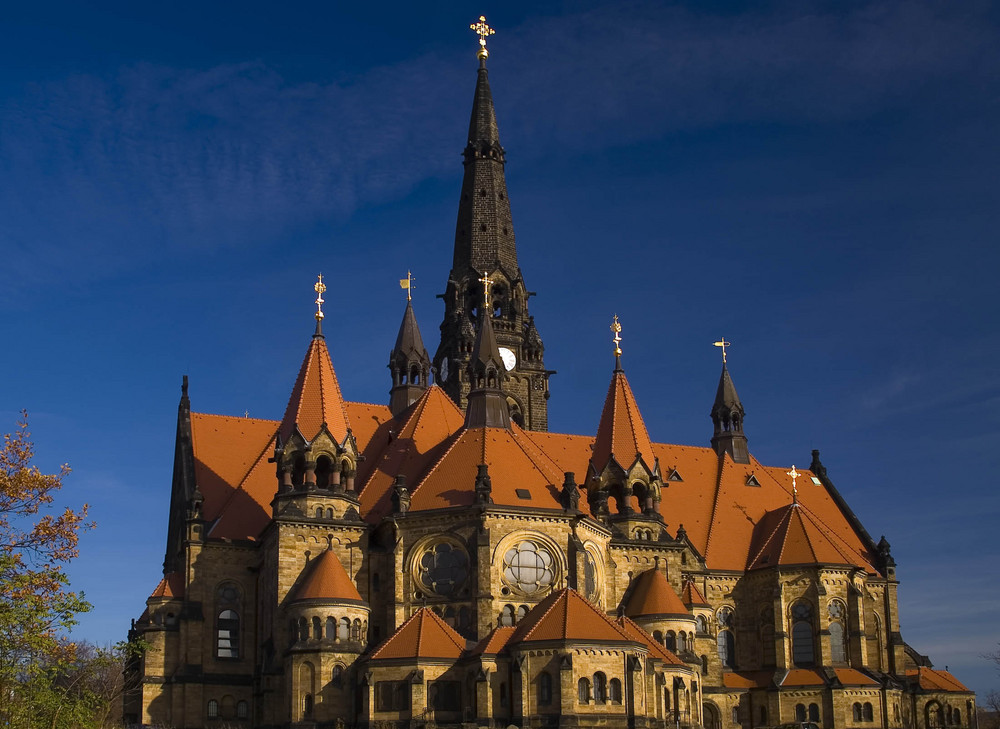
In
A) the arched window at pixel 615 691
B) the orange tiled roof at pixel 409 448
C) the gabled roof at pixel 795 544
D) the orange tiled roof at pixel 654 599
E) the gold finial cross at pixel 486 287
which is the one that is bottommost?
the arched window at pixel 615 691

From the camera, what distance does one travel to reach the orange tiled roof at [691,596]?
70062 mm

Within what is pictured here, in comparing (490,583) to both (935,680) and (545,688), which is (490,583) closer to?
(545,688)

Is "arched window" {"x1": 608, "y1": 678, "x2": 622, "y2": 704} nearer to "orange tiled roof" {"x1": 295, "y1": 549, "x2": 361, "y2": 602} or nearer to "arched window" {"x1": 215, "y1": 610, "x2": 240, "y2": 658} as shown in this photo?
"orange tiled roof" {"x1": 295, "y1": 549, "x2": 361, "y2": 602}

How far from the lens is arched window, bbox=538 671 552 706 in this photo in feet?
179

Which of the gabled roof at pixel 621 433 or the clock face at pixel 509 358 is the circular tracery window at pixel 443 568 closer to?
the gabled roof at pixel 621 433

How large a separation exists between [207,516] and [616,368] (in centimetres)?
2372

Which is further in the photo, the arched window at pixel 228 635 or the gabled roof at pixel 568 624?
the arched window at pixel 228 635

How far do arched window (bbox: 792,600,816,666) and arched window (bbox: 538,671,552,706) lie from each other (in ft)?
80.3

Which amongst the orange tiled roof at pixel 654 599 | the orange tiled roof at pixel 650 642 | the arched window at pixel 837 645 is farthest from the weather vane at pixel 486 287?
the arched window at pixel 837 645

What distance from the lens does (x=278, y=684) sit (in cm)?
5966

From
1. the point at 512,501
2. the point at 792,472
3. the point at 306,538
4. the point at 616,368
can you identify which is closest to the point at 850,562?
the point at 792,472

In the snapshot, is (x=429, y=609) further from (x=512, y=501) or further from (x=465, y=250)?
(x=465, y=250)

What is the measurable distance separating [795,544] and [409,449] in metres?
24.0

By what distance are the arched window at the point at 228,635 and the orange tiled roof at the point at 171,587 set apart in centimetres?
239
